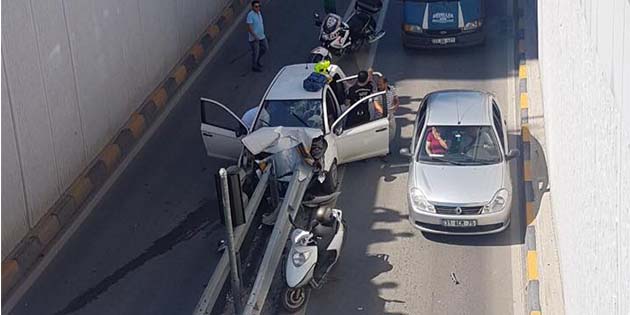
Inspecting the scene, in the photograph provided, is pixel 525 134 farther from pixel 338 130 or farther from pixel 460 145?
pixel 338 130

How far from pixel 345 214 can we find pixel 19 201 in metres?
4.64

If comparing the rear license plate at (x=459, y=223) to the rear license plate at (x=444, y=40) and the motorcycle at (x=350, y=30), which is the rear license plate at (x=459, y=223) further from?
the rear license plate at (x=444, y=40)

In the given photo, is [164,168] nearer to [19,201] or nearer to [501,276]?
[19,201]

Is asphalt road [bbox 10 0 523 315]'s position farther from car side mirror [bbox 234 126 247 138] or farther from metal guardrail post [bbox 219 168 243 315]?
metal guardrail post [bbox 219 168 243 315]

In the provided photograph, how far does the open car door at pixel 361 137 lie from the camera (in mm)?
15336

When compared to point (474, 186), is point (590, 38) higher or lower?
higher

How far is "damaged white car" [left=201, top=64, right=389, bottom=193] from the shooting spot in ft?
49.8

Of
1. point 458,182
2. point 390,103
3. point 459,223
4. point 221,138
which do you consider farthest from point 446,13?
point 459,223

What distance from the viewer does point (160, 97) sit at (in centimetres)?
1866

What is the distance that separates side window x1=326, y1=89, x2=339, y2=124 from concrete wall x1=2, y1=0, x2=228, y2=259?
12.3ft

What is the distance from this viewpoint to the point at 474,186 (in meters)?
13.8

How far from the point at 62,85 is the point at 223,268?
467cm

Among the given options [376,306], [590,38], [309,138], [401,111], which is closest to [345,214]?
[309,138]

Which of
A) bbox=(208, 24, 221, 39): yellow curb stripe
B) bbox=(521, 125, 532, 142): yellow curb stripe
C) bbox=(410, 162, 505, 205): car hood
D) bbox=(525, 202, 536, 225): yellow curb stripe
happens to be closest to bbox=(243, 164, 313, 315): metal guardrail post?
bbox=(410, 162, 505, 205): car hood
